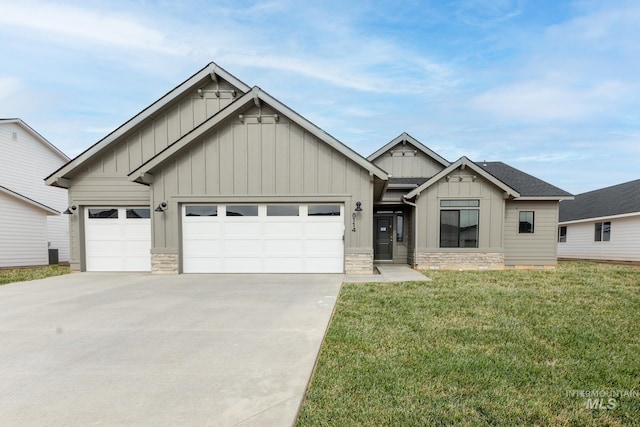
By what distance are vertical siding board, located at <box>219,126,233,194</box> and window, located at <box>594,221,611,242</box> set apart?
20620mm

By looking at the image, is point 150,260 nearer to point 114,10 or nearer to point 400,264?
point 114,10

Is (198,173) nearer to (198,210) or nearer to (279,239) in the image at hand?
(198,210)

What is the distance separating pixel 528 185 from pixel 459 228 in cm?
406

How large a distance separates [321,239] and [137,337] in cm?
655

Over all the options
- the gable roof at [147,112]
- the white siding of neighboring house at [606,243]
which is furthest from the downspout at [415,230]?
the white siding of neighboring house at [606,243]

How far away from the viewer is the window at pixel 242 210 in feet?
34.1

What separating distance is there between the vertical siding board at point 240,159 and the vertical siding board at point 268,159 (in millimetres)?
604

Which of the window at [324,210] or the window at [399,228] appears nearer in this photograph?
the window at [324,210]

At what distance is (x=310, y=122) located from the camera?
9.74m

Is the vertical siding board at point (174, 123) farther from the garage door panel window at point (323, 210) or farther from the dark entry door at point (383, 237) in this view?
the dark entry door at point (383, 237)

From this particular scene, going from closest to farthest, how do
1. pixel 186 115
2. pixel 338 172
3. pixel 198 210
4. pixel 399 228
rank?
1. pixel 338 172
2. pixel 198 210
3. pixel 186 115
4. pixel 399 228

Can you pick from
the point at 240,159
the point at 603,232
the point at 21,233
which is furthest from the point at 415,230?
the point at 21,233

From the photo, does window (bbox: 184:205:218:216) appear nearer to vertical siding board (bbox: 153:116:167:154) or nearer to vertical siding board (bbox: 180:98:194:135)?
vertical siding board (bbox: 153:116:167:154)

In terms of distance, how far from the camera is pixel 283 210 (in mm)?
10383
